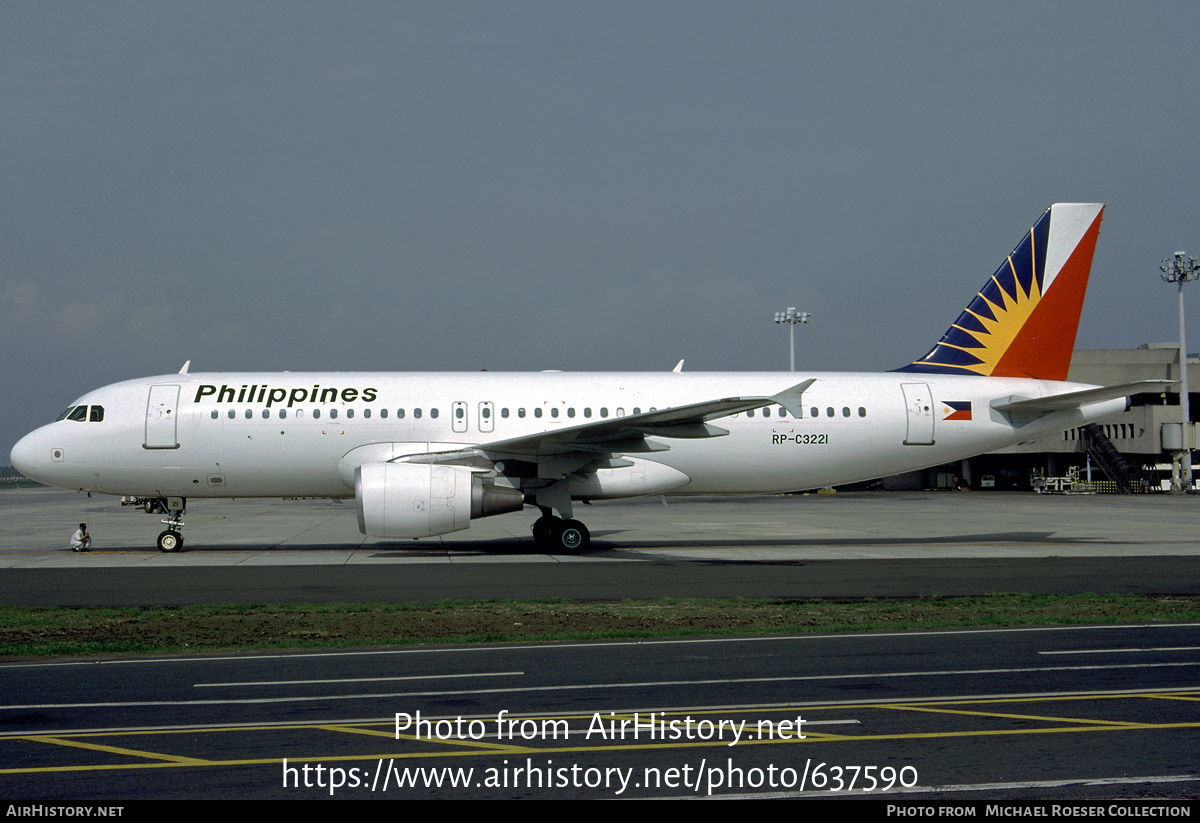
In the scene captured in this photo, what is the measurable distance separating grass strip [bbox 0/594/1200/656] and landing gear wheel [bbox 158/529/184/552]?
27.2ft

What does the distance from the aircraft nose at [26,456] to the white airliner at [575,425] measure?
0.19ft

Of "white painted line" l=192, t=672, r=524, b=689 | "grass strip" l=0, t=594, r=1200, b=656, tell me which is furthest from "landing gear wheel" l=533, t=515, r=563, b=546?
"white painted line" l=192, t=672, r=524, b=689

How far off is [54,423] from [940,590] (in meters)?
19.3

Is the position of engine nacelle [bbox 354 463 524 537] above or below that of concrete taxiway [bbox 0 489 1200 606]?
above

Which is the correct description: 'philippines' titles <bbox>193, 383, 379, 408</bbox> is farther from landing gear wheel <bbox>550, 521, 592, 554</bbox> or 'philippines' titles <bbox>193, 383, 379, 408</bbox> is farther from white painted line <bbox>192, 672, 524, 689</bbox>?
white painted line <bbox>192, 672, 524, 689</bbox>

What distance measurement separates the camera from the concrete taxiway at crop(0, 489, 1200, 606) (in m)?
15.4

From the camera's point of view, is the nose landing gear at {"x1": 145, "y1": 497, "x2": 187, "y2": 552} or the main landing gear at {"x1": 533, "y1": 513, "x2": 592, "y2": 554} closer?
the main landing gear at {"x1": 533, "y1": 513, "x2": 592, "y2": 554}

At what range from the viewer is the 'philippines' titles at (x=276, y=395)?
21906mm

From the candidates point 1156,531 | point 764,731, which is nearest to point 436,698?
point 764,731

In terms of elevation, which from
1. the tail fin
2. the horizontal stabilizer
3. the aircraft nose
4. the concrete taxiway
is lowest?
the concrete taxiway

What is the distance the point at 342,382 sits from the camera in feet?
73.9

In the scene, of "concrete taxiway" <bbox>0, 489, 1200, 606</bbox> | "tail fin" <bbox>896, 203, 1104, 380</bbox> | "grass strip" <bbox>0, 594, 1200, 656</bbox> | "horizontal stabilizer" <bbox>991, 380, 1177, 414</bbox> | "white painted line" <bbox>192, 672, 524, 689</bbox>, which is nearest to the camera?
"white painted line" <bbox>192, 672, 524, 689</bbox>

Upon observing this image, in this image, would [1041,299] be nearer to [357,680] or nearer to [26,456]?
[357,680]
